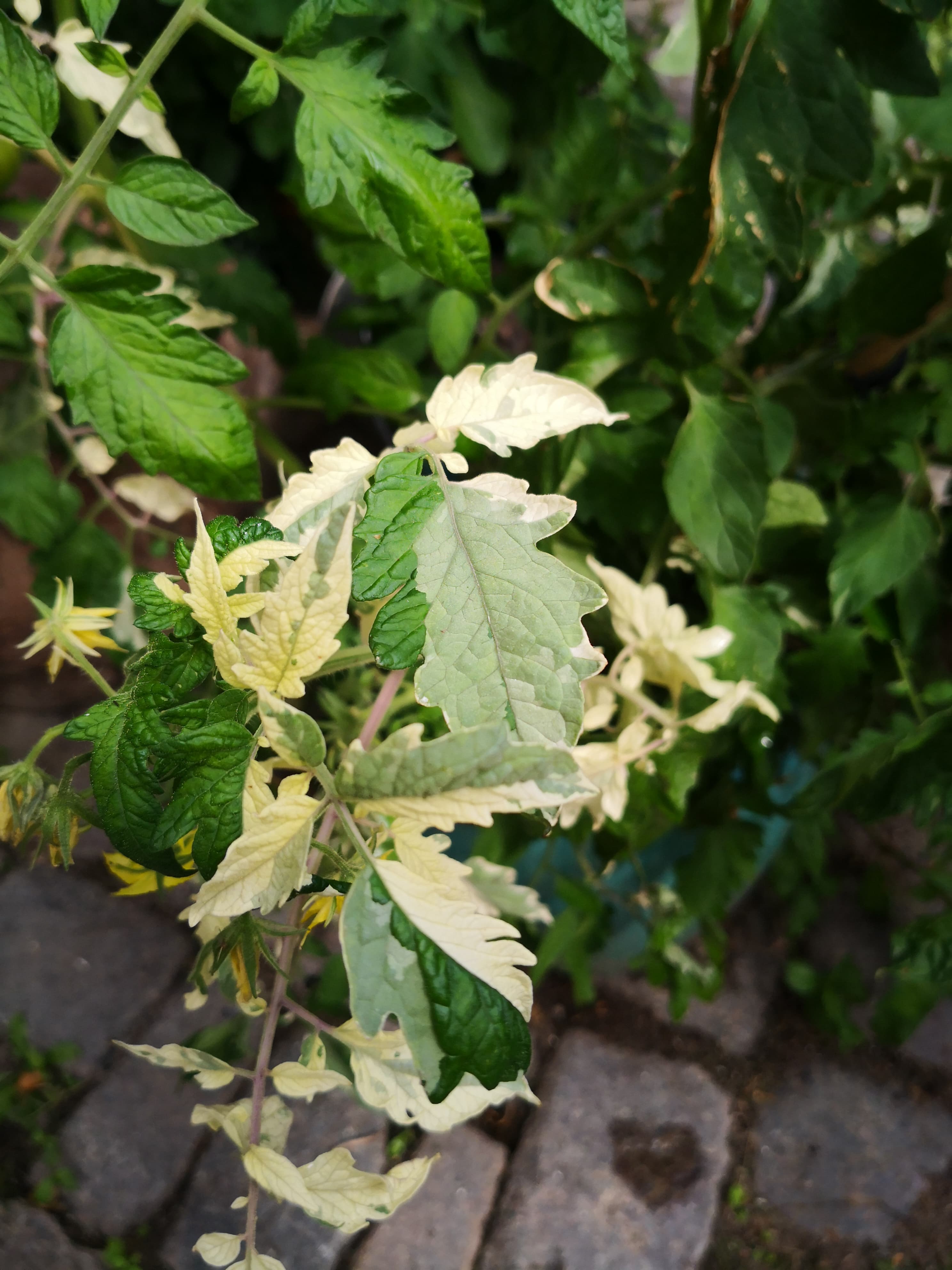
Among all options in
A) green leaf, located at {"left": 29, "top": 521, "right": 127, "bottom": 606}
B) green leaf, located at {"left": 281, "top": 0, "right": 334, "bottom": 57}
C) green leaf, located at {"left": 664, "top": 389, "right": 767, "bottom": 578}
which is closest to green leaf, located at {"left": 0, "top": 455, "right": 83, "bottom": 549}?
green leaf, located at {"left": 29, "top": 521, "right": 127, "bottom": 606}

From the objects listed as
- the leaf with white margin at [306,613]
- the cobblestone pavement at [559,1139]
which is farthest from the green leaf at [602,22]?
the cobblestone pavement at [559,1139]

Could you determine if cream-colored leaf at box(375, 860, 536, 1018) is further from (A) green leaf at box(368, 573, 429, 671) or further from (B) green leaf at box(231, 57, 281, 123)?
(B) green leaf at box(231, 57, 281, 123)

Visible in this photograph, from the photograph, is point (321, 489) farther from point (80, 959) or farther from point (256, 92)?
point (80, 959)

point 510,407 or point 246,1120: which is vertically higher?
point 510,407

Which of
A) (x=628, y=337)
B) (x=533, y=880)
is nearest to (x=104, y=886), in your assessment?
(x=533, y=880)

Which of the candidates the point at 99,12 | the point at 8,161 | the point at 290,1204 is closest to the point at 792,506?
the point at 99,12
